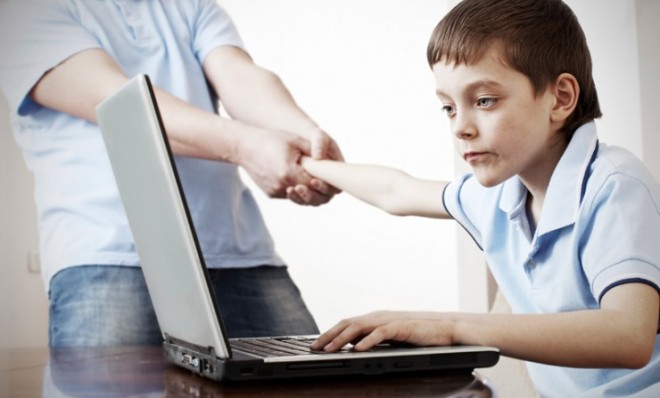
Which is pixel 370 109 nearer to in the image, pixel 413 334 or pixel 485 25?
pixel 485 25

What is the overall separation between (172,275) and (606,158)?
1.78ft

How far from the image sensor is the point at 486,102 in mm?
1061

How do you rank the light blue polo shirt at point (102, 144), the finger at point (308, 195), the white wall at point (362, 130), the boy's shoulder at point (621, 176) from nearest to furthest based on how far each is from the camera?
the boy's shoulder at point (621, 176) → the light blue polo shirt at point (102, 144) → the finger at point (308, 195) → the white wall at point (362, 130)

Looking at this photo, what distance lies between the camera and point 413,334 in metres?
0.84

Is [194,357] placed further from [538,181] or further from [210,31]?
[210,31]

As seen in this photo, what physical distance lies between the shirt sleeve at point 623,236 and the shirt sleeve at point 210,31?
1.19 m

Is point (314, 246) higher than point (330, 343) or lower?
lower

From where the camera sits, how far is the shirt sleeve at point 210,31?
1917 millimetres

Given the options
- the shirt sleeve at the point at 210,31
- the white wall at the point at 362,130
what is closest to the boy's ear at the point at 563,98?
the shirt sleeve at the point at 210,31

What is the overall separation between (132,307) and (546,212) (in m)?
0.92

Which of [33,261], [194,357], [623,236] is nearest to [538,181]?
[623,236]

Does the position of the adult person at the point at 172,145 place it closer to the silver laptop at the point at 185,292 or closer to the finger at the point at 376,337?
the silver laptop at the point at 185,292

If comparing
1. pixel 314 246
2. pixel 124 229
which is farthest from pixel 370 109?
pixel 124 229

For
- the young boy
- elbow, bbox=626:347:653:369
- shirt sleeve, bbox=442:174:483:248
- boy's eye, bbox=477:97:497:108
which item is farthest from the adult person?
elbow, bbox=626:347:653:369
